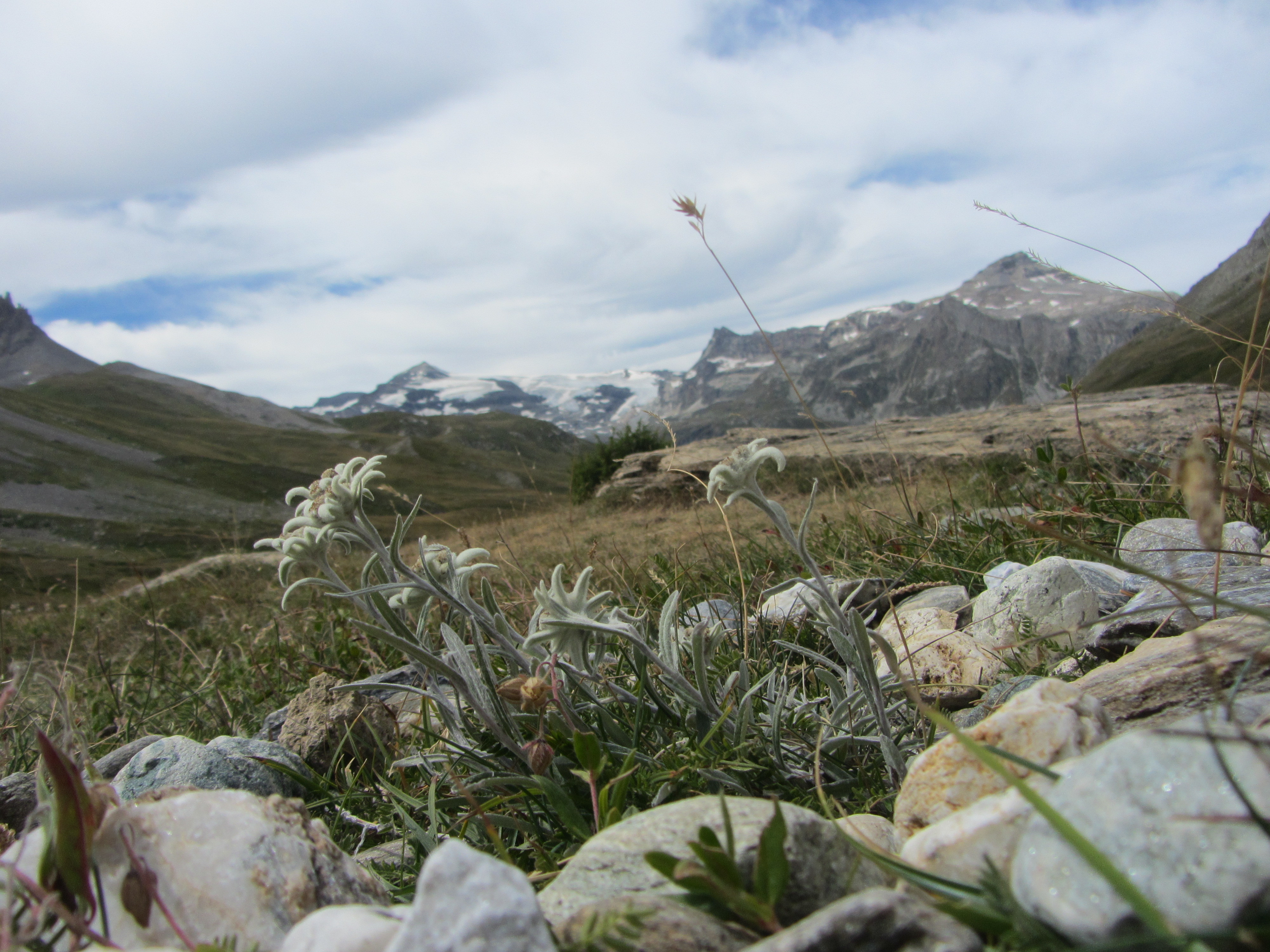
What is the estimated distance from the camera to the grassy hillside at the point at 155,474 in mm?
60906

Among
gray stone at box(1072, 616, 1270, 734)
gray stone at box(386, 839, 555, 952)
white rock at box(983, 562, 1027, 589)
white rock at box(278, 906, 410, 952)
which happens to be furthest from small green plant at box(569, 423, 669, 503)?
gray stone at box(386, 839, 555, 952)

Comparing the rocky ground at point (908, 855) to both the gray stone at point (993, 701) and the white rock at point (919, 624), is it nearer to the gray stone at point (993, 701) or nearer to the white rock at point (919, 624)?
the gray stone at point (993, 701)

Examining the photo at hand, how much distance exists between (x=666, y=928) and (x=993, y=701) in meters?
1.62

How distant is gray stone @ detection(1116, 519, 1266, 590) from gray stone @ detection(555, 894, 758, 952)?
2331 millimetres

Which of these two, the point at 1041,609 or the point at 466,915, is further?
the point at 1041,609

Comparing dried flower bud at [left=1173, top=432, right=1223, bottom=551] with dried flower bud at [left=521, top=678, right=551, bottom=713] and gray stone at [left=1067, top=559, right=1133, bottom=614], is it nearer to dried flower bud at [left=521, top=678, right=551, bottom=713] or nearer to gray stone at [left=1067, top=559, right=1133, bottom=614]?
dried flower bud at [left=521, top=678, right=551, bottom=713]

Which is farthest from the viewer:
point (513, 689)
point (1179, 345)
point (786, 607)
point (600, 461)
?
point (1179, 345)

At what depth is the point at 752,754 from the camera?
2.23m

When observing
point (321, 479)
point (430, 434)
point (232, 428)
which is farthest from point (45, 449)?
point (321, 479)

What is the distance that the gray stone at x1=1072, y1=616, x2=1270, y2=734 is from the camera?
64.3 inches

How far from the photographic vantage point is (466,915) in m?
1.09

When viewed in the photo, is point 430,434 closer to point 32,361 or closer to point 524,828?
point 32,361

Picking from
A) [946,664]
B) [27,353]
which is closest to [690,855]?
[946,664]

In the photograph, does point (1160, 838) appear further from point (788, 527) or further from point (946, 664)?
point (946, 664)
